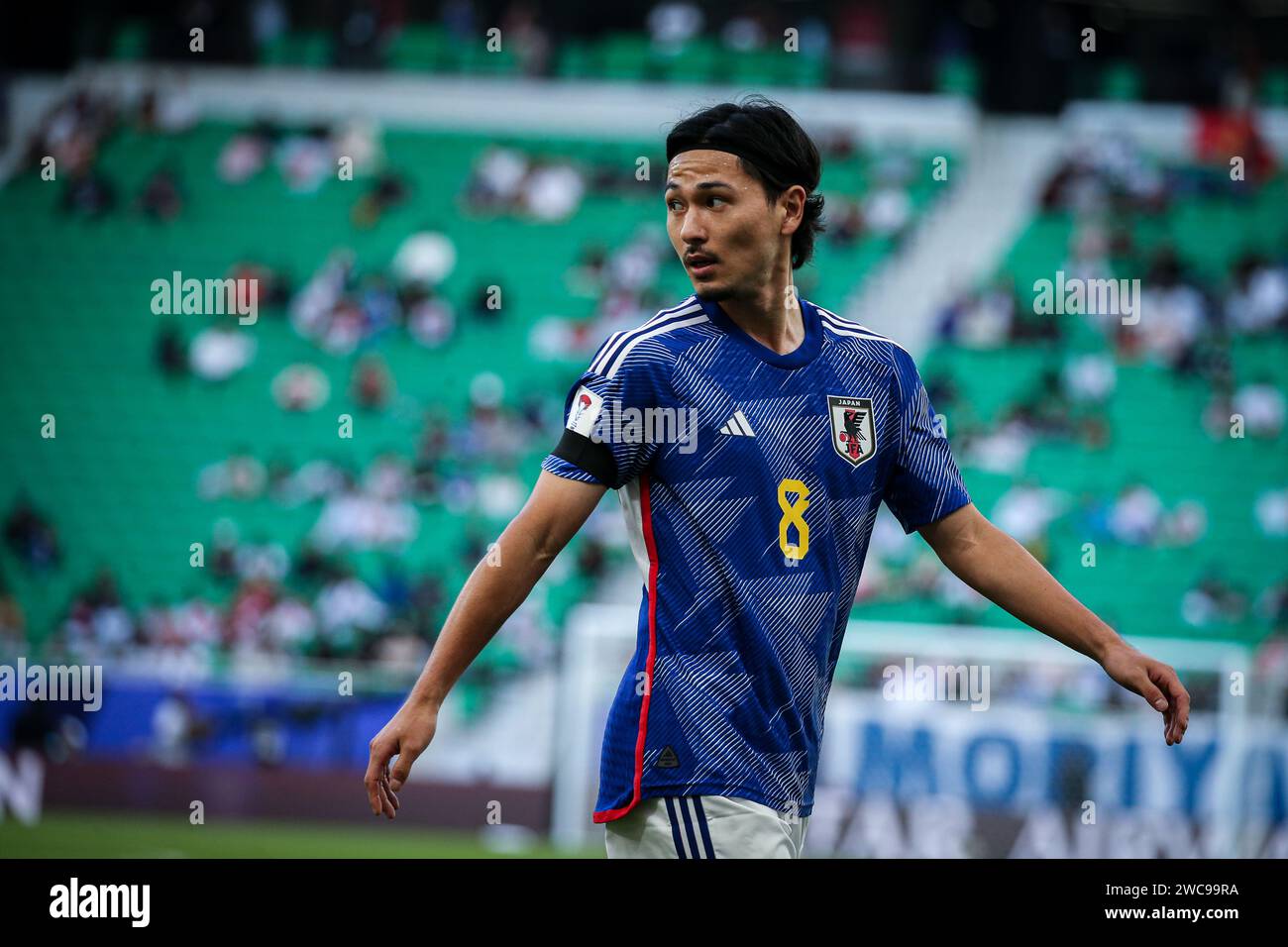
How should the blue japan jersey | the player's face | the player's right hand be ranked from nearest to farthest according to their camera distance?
the player's right hand, the blue japan jersey, the player's face

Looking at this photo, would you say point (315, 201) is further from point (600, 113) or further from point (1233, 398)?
point (1233, 398)

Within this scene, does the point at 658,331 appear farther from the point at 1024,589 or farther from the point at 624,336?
the point at 1024,589

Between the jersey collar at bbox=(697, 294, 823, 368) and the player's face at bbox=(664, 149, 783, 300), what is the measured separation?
39 millimetres

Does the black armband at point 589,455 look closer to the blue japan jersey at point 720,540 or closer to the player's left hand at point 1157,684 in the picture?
the blue japan jersey at point 720,540

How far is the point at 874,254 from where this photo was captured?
20.7 metres

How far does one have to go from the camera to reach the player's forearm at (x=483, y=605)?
324cm

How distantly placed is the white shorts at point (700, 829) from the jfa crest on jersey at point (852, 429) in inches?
32.5

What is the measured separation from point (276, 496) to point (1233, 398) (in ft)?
38.2

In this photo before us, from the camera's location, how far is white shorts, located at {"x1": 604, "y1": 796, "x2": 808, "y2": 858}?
330 cm

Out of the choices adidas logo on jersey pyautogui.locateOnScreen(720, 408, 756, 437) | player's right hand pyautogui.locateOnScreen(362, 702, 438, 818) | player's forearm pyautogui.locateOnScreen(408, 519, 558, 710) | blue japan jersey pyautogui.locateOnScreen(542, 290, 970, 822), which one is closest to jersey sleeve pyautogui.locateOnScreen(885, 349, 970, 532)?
blue japan jersey pyautogui.locateOnScreen(542, 290, 970, 822)

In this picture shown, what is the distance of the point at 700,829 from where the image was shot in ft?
10.9

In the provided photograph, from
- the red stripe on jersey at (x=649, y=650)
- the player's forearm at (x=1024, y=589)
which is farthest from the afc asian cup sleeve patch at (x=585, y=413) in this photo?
the player's forearm at (x=1024, y=589)

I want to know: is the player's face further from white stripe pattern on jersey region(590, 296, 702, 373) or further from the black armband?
the black armband
